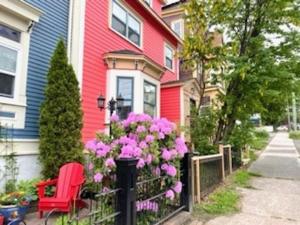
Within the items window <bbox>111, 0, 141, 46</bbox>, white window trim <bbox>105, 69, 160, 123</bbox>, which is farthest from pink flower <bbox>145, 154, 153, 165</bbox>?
window <bbox>111, 0, 141, 46</bbox>

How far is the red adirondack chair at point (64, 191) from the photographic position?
4492 millimetres

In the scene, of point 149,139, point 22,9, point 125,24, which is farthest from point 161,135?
point 125,24

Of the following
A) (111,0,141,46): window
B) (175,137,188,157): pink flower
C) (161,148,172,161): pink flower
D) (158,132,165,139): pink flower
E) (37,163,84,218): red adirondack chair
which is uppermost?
(111,0,141,46): window

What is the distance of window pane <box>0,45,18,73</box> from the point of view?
18.6 ft

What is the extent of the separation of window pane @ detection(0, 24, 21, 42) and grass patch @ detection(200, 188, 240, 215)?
5.44 m

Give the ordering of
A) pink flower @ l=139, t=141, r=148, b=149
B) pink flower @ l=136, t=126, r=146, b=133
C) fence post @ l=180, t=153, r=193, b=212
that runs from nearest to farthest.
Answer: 1. pink flower @ l=139, t=141, r=148, b=149
2. pink flower @ l=136, t=126, r=146, b=133
3. fence post @ l=180, t=153, r=193, b=212

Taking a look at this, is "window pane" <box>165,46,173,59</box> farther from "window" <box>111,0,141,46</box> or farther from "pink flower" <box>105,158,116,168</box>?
"pink flower" <box>105,158,116,168</box>

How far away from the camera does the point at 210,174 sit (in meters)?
7.28

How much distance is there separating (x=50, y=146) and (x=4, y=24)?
9.00ft

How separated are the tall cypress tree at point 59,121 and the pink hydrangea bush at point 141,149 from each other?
178 cm

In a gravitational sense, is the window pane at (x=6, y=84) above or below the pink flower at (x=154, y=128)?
above

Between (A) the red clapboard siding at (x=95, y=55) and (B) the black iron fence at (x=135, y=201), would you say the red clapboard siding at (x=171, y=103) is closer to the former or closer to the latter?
(A) the red clapboard siding at (x=95, y=55)

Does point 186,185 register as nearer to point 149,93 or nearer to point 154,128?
point 154,128

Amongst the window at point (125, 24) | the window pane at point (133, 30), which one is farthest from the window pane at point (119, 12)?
the window pane at point (133, 30)
